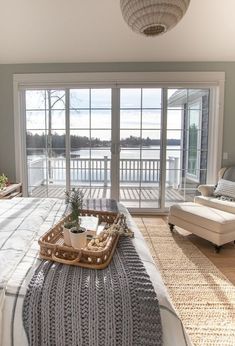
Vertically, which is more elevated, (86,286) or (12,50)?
(12,50)

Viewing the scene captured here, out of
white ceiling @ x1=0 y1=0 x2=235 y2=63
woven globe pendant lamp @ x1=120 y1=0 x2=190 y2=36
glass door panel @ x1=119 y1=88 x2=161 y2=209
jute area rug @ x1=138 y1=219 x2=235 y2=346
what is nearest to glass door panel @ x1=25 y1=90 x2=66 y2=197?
white ceiling @ x1=0 y1=0 x2=235 y2=63

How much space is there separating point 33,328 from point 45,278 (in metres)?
0.18

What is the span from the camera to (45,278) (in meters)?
1.10

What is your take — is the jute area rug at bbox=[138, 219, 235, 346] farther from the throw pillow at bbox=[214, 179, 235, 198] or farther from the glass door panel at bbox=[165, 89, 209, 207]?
the glass door panel at bbox=[165, 89, 209, 207]

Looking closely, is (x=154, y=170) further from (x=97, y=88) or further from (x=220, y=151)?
(x=97, y=88)

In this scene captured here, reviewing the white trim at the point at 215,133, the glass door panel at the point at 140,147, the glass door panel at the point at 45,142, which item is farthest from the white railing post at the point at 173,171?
the glass door panel at the point at 45,142

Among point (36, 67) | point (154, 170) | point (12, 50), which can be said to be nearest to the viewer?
point (12, 50)

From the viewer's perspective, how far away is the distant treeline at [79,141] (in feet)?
14.0

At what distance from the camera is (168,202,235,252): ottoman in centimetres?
288

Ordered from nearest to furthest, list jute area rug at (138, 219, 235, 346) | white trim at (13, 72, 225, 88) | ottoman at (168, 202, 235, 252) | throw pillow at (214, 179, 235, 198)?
jute area rug at (138, 219, 235, 346) → ottoman at (168, 202, 235, 252) → throw pillow at (214, 179, 235, 198) → white trim at (13, 72, 225, 88)

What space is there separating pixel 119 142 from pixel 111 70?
112cm

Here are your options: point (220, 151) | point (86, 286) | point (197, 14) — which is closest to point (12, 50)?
point (197, 14)

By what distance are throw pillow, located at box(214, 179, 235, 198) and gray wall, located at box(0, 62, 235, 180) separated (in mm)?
629

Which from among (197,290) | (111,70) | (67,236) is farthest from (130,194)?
(67,236)
